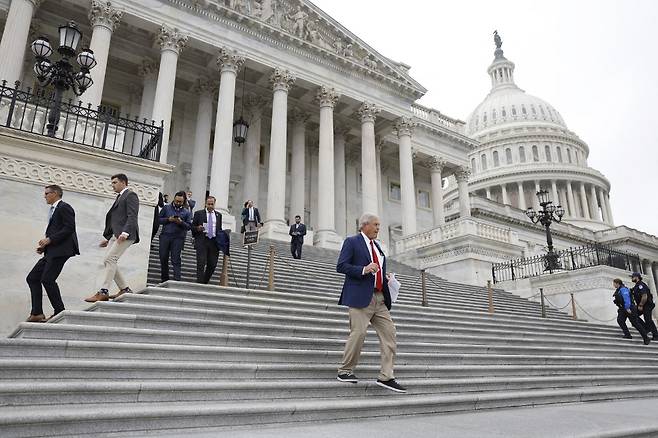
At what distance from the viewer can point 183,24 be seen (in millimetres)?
20703

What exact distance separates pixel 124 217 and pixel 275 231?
13767 mm

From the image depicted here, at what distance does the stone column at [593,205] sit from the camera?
252 feet

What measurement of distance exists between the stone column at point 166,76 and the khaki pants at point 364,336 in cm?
1538

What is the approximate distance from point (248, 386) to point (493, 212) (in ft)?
158

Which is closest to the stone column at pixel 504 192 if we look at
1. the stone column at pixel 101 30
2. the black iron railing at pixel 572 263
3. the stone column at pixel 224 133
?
the black iron railing at pixel 572 263

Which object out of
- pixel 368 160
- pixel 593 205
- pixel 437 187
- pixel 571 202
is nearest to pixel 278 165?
pixel 368 160

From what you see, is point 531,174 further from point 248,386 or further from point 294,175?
point 248,386

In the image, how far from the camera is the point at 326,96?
24.8 meters

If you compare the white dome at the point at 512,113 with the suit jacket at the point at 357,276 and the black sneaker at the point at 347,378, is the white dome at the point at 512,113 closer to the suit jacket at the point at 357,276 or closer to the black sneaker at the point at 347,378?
the suit jacket at the point at 357,276

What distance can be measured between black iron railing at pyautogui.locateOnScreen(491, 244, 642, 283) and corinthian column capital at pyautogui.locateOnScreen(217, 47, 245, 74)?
1589 cm

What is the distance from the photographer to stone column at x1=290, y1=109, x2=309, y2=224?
84.3ft

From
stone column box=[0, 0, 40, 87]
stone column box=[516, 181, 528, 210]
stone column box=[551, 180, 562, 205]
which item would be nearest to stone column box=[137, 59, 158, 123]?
stone column box=[0, 0, 40, 87]

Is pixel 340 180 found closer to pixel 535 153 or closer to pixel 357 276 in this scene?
pixel 357 276

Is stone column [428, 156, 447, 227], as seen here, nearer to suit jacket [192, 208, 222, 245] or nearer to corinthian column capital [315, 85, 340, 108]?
corinthian column capital [315, 85, 340, 108]
